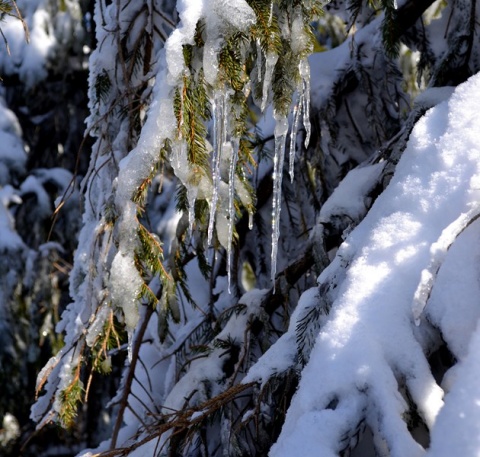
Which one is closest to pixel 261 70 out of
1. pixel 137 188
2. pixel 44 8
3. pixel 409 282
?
pixel 137 188

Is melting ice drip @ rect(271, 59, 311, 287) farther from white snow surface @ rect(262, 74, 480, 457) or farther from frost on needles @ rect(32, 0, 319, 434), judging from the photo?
white snow surface @ rect(262, 74, 480, 457)

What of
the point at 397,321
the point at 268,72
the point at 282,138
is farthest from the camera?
the point at 282,138

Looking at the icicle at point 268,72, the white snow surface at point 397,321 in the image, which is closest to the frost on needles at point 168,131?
the icicle at point 268,72

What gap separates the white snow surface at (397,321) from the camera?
868 mm

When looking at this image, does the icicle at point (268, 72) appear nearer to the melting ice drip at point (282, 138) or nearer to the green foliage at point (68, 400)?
the melting ice drip at point (282, 138)

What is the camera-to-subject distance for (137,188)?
126cm

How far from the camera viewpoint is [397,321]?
925 mm

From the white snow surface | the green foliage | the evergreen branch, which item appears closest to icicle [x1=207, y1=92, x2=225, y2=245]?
the white snow surface

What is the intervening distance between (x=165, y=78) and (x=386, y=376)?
24.6 inches

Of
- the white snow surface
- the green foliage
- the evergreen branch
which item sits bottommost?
the white snow surface

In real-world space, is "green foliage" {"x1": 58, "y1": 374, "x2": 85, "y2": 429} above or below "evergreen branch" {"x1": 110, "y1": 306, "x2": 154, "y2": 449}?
below

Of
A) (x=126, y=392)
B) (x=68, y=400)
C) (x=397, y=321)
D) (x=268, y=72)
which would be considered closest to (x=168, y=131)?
(x=268, y=72)

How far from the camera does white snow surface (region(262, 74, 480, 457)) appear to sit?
0.87 m

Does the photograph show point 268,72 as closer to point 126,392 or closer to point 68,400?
point 68,400
